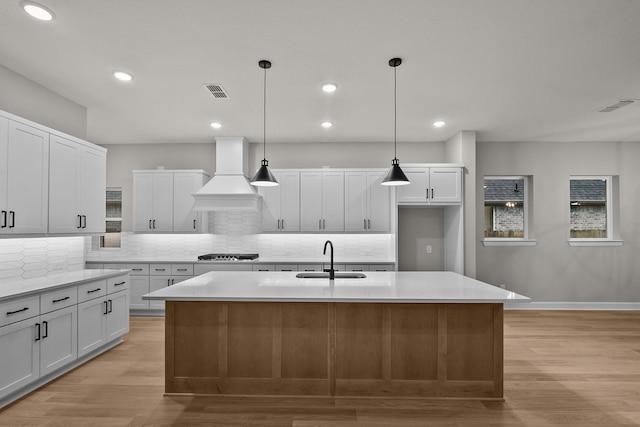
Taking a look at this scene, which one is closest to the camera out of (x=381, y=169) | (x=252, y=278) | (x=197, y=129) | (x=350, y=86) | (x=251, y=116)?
(x=252, y=278)

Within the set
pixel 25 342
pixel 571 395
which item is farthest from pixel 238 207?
pixel 571 395

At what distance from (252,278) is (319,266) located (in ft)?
6.91

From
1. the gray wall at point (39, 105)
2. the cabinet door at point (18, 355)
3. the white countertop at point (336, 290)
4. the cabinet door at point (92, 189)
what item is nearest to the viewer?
the white countertop at point (336, 290)

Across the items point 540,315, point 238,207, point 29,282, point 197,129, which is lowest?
point 540,315

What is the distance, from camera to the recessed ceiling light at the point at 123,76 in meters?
3.43

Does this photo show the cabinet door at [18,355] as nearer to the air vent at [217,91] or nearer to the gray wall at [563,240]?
the air vent at [217,91]

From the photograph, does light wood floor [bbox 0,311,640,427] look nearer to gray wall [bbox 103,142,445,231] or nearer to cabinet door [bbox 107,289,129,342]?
cabinet door [bbox 107,289,129,342]

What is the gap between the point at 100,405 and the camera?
2.79 m

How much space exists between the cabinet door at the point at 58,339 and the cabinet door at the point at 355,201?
3.75 metres

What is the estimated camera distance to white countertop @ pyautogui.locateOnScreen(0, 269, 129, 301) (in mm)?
2838

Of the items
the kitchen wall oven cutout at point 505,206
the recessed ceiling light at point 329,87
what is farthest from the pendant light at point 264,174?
the kitchen wall oven cutout at point 505,206

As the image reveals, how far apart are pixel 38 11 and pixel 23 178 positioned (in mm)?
1467

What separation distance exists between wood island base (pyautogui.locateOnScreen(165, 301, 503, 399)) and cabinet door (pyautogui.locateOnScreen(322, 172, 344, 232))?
2.93m

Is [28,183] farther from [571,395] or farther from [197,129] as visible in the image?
[571,395]
